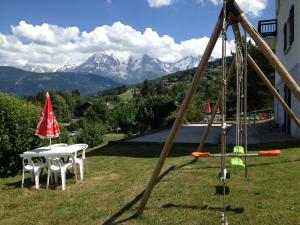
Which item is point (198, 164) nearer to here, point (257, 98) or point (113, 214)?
point (113, 214)

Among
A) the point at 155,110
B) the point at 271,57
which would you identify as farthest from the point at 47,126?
the point at 155,110

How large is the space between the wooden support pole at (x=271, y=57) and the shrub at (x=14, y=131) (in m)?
6.93

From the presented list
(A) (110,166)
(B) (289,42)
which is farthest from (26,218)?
(B) (289,42)

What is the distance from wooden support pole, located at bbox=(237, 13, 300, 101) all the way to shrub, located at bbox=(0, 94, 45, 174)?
693cm

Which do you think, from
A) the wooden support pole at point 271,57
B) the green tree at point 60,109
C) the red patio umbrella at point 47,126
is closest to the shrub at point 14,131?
the red patio umbrella at point 47,126

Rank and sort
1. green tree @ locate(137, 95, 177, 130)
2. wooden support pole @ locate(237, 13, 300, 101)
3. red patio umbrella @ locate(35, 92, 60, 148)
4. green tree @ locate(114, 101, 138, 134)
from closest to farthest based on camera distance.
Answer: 1. wooden support pole @ locate(237, 13, 300, 101)
2. red patio umbrella @ locate(35, 92, 60, 148)
3. green tree @ locate(137, 95, 177, 130)
4. green tree @ locate(114, 101, 138, 134)

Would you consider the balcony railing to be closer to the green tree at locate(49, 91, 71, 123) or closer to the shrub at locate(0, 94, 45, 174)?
the shrub at locate(0, 94, 45, 174)

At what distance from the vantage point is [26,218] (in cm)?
674

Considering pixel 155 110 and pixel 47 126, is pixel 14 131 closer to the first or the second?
pixel 47 126

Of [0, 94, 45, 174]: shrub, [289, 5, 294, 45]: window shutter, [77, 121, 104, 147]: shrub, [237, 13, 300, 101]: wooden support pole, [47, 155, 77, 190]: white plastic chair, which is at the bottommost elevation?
[77, 121, 104, 147]: shrub

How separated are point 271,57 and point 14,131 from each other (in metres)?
7.40

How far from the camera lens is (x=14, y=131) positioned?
10.7 metres

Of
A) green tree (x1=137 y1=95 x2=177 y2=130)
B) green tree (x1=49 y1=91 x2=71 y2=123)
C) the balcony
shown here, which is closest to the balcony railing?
the balcony

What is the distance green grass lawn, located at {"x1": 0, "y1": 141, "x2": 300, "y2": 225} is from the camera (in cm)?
630
